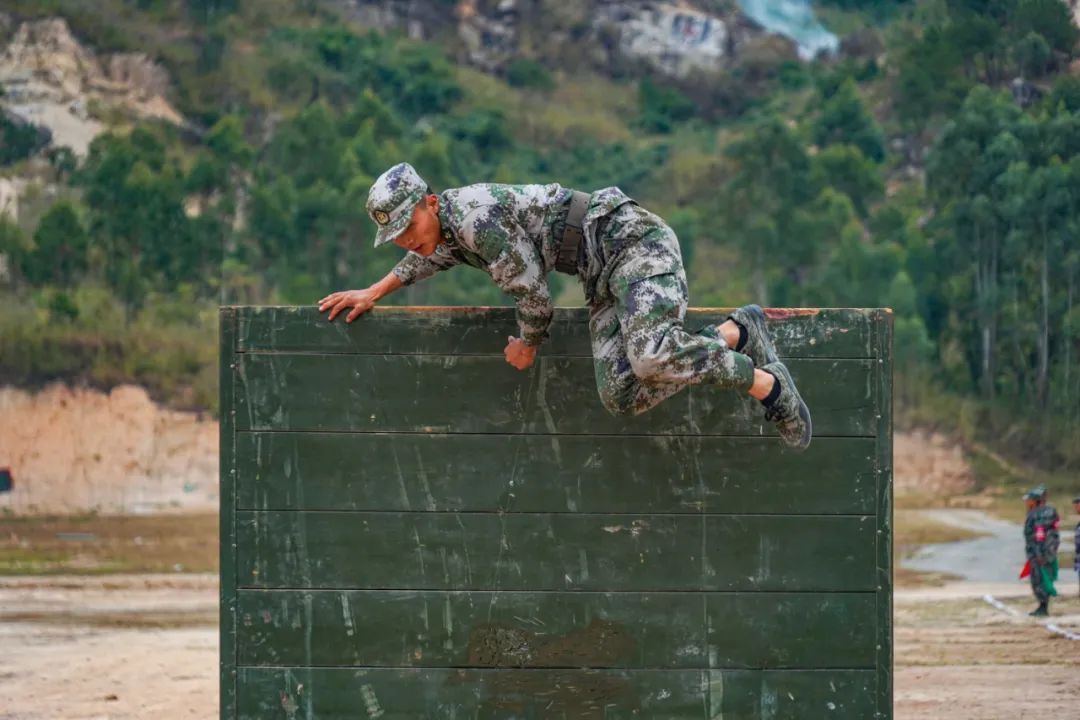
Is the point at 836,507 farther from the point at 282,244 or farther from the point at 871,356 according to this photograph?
the point at 282,244

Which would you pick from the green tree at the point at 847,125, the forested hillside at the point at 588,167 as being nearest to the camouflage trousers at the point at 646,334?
the forested hillside at the point at 588,167

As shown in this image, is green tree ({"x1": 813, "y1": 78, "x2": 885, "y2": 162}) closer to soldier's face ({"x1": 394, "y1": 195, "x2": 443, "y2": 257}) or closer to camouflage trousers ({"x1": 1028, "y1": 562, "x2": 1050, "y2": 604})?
camouflage trousers ({"x1": 1028, "y1": 562, "x2": 1050, "y2": 604})

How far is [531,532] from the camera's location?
466cm

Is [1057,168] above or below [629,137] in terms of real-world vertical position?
below

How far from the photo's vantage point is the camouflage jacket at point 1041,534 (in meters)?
11.9

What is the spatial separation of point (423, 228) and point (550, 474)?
81cm

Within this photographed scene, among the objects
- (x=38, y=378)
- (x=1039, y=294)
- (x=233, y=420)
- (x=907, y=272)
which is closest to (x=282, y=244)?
(x=38, y=378)

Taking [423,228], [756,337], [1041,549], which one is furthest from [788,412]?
[1041,549]

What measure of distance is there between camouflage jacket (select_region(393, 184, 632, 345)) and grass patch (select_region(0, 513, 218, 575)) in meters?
11.0

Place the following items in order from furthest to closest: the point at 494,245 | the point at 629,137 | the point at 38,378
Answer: the point at 629,137
the point at 38,378
the point at 494,245

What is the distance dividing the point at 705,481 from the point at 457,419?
0.75 m

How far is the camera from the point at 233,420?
15.4 ft

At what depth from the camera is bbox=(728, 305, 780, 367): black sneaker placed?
15.1ft

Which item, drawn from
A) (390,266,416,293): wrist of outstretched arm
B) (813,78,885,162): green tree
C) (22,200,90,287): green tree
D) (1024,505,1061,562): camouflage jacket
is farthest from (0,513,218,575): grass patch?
(813,78,885,162): green tree
